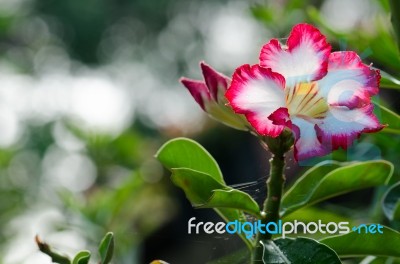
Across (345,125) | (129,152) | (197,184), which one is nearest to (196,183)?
(197,184)

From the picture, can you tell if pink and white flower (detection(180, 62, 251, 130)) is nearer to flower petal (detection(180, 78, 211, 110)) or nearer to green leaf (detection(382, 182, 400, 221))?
flower petal (detection(180, 78, 211, 110))

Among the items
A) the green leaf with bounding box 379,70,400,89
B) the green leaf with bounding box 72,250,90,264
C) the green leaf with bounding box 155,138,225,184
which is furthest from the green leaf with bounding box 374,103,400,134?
the green leaf with bounding box 72,250,90,264

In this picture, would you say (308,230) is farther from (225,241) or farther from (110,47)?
(110,47)

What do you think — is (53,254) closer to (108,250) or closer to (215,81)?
(108,250)

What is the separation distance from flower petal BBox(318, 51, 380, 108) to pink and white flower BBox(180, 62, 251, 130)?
0.07 metres

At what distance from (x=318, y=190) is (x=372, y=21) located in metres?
0.61

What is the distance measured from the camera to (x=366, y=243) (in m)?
0.54

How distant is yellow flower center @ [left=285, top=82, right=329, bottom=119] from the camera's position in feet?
1.60

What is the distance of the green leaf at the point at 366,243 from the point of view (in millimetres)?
532

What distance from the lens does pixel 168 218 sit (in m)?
1.79

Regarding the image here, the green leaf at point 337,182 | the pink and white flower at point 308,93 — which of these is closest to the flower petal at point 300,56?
the pink and white flower at point 308,93

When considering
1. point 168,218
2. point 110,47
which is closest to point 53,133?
point 168,218

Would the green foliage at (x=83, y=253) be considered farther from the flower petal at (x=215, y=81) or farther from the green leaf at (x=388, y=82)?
the green leaf at (x=388, y=82)
